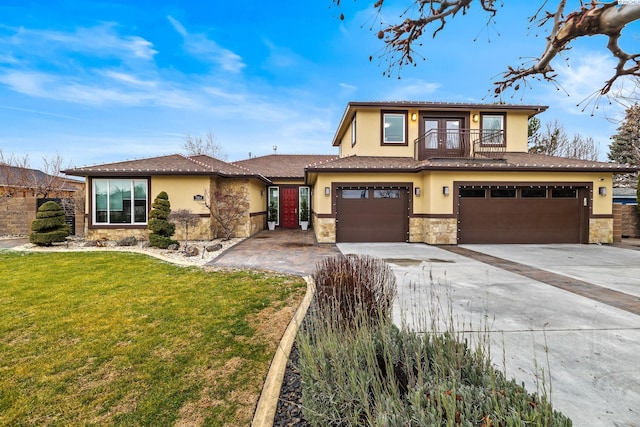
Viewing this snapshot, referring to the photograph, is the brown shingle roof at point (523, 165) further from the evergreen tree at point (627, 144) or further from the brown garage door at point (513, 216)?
the evergreen tree at point (627, 144)

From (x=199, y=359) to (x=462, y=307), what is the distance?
12.4ft

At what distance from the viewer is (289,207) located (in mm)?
18938

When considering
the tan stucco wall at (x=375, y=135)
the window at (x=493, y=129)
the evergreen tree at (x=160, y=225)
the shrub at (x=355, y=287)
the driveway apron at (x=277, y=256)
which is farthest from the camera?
the window at (x=493, y=129)

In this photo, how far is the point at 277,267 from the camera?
299 inches

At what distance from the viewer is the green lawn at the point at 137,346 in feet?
8.13

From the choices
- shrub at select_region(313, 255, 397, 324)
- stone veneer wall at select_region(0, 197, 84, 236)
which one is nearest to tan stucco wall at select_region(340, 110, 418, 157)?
shrub at select_region(313, 255, 397, 324)

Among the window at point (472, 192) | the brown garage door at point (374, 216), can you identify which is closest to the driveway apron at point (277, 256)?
the brown garage door at point (374, 216)

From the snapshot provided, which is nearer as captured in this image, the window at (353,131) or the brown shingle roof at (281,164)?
the window at (353,131)


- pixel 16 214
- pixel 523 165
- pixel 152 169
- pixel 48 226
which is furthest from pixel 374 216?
pixel 16 214

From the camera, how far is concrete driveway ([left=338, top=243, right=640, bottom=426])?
249cm

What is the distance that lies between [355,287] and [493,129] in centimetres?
1468

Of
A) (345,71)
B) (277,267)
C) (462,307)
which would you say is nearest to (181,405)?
(462,307)

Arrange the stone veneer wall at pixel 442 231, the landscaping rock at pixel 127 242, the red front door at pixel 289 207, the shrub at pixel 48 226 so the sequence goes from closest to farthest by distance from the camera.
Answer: the shrub at pixel 48 226
the landscaping rock at pixel 127 242
the stone veneer wall at pixel 442 231
the red front door at pixel 289 207

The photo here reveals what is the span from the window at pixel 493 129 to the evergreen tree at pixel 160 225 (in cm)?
1444
